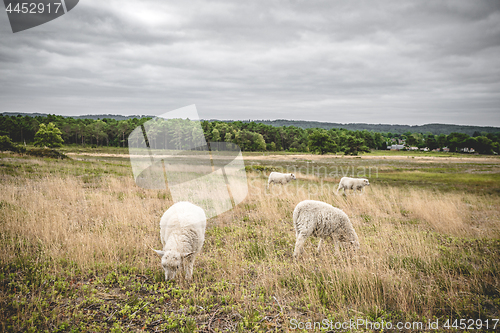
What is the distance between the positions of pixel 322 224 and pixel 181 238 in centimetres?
397

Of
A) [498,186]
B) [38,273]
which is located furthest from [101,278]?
[498,186]

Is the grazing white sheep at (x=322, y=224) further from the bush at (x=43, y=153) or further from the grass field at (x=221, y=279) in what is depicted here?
the bush at (x=43, y=153)

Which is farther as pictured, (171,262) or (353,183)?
(353,183)

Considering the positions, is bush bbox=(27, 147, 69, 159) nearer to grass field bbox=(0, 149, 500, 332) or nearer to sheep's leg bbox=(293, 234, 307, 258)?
grass field bbox=(0, 149, 500, 332)

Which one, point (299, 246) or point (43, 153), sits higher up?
point (43, 153)

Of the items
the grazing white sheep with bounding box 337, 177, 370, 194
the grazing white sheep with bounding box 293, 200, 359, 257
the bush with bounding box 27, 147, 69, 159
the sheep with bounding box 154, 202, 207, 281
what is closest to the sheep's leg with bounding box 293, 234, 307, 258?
the grazing white sheep with bounding box 293, 200, 359, 257

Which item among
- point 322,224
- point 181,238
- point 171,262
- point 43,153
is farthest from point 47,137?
point 322,224

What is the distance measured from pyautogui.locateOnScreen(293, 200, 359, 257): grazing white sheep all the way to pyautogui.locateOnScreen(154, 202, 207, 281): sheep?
2885 mm

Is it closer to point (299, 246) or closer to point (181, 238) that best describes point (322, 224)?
point (299, 246)

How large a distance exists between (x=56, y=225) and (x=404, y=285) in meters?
9.26

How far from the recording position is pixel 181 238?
17.2 feet

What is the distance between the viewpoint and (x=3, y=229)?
6227 mm

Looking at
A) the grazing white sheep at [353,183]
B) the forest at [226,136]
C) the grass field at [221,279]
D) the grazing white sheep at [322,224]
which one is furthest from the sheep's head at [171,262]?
the forest at [226,136]

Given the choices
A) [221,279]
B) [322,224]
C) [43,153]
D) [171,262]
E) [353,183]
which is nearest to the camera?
[171,262]
